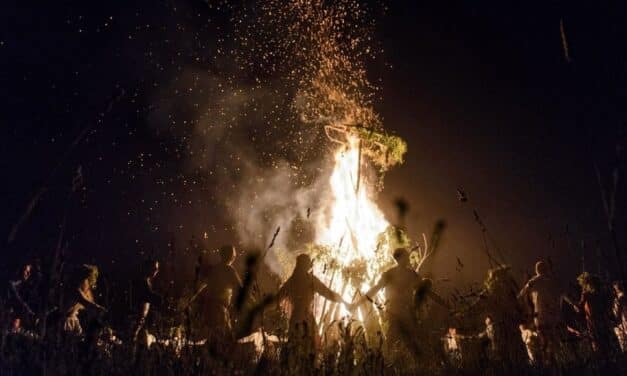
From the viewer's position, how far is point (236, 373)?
125 inches

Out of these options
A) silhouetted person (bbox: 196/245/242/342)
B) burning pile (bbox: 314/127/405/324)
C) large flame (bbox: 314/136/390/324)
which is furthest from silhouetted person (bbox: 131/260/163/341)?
large flame (bbox: 314/136/390/324)

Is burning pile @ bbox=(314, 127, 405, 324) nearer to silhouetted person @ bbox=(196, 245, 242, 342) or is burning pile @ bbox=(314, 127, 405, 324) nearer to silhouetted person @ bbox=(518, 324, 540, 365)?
silhouetted person @ bbox=(196, 245, 242, 342)

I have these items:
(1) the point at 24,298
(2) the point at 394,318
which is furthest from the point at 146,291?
(1) the point at 24,298

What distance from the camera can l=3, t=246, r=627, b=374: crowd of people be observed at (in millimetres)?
2877

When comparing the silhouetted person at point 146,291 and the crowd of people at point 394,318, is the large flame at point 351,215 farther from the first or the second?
the silhouetted person at point 146,291

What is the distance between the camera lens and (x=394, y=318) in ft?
21.8

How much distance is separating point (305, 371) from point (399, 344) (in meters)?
3.84

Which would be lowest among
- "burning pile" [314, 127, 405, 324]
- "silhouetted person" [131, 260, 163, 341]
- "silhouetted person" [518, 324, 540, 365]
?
"silhouetted person" [518, 324, 540, 365]

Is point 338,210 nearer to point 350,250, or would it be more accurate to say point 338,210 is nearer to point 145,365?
point 350,250

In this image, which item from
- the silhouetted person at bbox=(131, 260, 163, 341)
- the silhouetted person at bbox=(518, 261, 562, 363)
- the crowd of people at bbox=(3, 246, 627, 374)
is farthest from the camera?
the silhouetted person at bbox=(131, 260, 163, 341)

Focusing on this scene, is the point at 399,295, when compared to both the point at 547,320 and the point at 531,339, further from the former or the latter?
the point at 531,339

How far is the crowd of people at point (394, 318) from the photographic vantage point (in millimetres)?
2877

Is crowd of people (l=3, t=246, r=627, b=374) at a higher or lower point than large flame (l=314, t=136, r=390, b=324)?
lower

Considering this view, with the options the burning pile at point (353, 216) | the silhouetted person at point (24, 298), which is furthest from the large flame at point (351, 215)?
the silhouetted person at point (24, 298)
